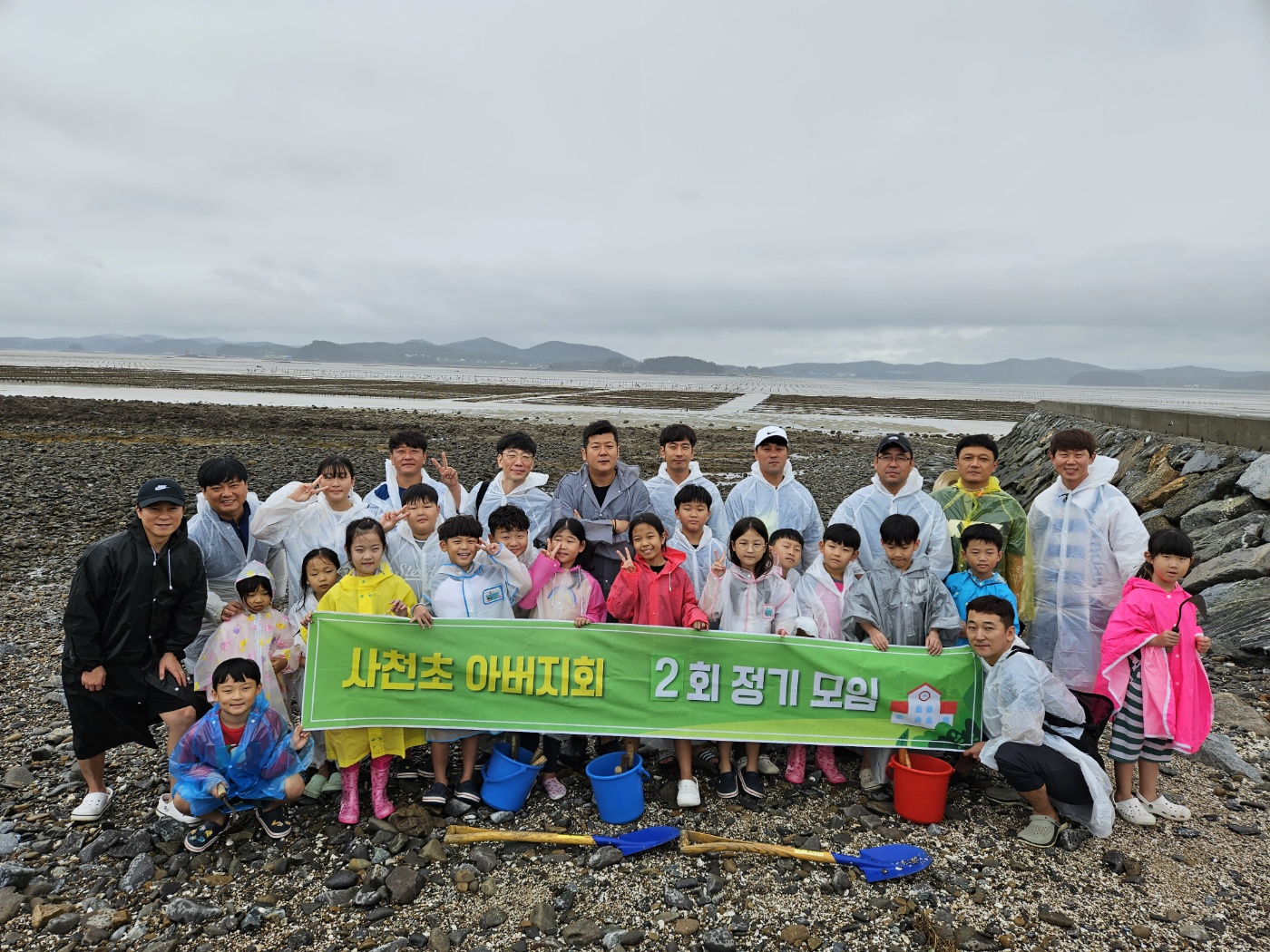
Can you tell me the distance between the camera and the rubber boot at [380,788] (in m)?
4.77

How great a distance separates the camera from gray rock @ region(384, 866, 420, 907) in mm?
4078

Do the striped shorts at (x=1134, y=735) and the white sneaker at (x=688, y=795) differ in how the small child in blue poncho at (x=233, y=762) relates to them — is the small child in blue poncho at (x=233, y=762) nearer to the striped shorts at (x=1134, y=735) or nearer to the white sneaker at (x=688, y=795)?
the white sneaker at (x=688, y=795)

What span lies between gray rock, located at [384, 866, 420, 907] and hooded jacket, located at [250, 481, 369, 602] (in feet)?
7.43

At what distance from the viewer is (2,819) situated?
472cm

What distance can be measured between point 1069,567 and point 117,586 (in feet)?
23.1

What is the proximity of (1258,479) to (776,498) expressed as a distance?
298 inches

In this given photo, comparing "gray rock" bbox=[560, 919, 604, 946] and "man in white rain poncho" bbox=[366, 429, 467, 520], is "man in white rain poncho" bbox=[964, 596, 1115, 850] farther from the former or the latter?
"man in white rain poncho" bbox=[366, 429, 467, 520]

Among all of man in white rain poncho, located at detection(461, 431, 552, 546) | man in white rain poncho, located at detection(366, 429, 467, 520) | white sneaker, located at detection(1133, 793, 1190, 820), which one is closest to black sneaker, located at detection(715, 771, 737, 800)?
man in white rain poncho, located at detection(461, 431, 552, 546)

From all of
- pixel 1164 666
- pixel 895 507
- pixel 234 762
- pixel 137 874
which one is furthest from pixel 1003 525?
pixel 137 874

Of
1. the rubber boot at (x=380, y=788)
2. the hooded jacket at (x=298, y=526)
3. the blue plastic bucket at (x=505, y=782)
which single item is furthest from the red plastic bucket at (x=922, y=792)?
the hooded jacket at (x=298, y=526)

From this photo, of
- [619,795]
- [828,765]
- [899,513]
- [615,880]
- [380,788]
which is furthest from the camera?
[899,513]

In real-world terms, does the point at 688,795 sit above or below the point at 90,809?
above

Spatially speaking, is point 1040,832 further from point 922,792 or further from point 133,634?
point 133,634

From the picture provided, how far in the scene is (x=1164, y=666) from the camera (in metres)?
4.73
